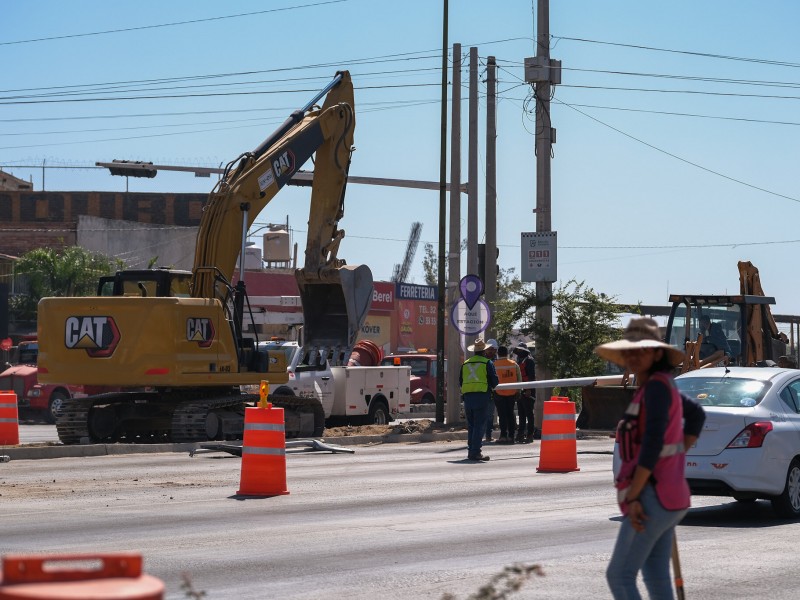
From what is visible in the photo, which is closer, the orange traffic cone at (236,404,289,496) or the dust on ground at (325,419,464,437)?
the orange traffic cone at (236,404,289,496)

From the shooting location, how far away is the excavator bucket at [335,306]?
88.2 feet

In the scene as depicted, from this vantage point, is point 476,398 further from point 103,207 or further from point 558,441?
point 103,207

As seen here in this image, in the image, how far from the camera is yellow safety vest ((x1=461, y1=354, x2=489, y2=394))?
20578 millimetres

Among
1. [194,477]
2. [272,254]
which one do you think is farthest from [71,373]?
[272,254]

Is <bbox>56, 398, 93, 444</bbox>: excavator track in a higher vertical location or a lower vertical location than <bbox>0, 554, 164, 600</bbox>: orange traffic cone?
lower

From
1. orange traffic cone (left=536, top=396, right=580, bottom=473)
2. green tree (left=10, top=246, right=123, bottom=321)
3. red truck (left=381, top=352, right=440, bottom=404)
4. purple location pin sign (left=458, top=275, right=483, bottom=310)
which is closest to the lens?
orange traffic cone (left=536, top=396, right=580, bottom=473)

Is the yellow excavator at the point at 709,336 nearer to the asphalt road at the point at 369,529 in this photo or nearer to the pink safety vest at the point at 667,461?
the asphalt road at the point at 369,529

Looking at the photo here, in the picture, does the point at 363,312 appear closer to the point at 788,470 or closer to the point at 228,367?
the point at 228,367

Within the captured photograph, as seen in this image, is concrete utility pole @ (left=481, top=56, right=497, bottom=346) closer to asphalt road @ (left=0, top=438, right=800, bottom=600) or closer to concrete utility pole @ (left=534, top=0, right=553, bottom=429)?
concrete utility pole @ (left=534, top=0, right=553, bottom=429)

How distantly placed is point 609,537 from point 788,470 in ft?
8.29

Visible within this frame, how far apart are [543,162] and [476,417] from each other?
10306 millimetres

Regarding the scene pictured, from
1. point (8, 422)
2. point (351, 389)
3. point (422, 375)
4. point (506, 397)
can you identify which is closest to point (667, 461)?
point (8, 422)

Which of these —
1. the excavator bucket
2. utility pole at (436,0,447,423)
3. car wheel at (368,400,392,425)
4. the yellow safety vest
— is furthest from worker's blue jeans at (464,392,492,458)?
utility pole at (436,0,447,423)

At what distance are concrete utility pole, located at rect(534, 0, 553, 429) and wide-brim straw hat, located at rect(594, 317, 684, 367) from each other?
22485mm
